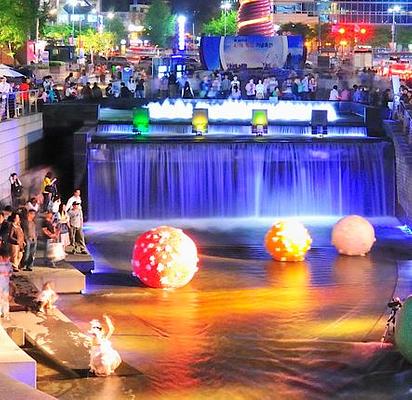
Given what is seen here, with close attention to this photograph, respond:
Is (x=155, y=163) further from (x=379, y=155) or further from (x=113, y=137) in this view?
(x=379, y=155)

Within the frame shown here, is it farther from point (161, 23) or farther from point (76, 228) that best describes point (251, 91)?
point (161, 23)

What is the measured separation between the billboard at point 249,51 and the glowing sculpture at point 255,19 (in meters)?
8.30

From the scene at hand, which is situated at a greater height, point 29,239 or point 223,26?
point 223,26

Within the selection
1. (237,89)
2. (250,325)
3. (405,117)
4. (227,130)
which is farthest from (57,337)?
(237,89)

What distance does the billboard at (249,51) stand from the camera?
202 ft

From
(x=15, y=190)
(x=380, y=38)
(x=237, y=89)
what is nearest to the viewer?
(x=15, y=190)

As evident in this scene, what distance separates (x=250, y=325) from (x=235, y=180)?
41.7 ft

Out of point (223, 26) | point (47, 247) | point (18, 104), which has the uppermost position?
point (223, 26)

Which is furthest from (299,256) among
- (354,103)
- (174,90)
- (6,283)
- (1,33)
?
(1,33)

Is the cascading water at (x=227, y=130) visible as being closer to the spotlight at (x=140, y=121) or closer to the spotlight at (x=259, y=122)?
the spotlight at (x=140, y=121)

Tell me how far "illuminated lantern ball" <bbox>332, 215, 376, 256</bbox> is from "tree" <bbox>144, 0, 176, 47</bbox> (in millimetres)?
119454

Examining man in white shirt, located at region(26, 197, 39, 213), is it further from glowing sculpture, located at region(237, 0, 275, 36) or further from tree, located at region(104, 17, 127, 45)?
tree, located at region(104, 17, 127, 45)

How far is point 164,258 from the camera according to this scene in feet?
61.5

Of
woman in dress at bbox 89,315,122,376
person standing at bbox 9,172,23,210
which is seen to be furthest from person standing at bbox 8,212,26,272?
person standing at bbox 9,172,23,210
